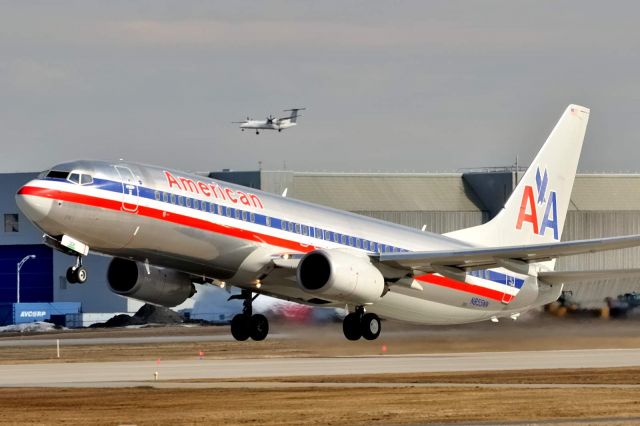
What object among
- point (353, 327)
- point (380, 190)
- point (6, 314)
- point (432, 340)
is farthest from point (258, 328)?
point (6, 314)

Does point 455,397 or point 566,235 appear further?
point 566,235

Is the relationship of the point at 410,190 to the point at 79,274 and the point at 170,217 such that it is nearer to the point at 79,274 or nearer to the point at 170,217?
the point at 170,217

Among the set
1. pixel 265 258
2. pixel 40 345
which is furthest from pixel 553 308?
pixel 40 345

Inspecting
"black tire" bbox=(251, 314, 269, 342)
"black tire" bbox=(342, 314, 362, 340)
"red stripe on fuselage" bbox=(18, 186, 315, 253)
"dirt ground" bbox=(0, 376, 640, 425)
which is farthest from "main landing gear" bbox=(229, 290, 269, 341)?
"dirt ground" bbox=(0, 376, 640, 425)

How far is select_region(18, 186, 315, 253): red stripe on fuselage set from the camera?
45219 millimetres

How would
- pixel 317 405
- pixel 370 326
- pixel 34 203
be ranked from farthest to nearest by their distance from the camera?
pixel 370 326 < pixel 34 203 < pixel 317 405

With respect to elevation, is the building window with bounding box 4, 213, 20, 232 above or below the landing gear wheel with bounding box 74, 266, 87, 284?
above

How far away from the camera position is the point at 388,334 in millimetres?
68875

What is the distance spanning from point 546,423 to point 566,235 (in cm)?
9229

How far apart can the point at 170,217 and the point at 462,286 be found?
16.0 metres

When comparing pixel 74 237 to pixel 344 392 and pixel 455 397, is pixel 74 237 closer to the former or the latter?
pixel 344 392

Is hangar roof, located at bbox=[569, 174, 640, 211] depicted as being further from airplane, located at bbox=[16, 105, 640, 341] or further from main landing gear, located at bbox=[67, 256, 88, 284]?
main landing gear, located at bbox=[67, 256, 88, 284]

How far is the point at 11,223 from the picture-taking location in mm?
126625

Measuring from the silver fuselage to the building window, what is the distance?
73.1 m
